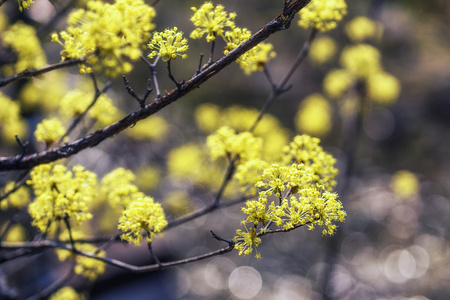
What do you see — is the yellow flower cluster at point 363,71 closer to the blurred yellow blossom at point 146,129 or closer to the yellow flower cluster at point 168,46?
the blurred yellow blossom at point 146,129

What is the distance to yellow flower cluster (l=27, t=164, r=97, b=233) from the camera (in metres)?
2.07

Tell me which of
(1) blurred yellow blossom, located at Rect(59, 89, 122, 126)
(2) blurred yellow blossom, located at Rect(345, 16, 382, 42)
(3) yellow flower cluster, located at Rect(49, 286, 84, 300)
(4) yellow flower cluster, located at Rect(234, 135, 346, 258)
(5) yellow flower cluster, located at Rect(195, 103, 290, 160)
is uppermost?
(2) blurred yellow blossom, located at Rect(345, 16, 382, 42)

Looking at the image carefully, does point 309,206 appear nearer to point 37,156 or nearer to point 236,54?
point 236,54

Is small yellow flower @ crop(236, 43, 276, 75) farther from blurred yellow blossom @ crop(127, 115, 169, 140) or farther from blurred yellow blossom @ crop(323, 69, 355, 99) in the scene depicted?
blurred yellow blossom @ crop(127, 115, 169, 140)

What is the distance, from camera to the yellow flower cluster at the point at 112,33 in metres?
1.55

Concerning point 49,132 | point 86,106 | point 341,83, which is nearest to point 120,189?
point 49,132

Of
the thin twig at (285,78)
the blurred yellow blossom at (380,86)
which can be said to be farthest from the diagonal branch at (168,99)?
the blurred yellow blossom at (380,86)

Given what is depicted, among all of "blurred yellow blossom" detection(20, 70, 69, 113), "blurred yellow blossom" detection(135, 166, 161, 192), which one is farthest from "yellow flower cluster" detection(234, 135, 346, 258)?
"blurred yellow blossom" detection(20, 70, 69, 113)

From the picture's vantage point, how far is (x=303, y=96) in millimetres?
12672

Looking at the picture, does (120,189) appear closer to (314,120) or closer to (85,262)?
(85,262)

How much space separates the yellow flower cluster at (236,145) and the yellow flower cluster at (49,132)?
98 centimetres

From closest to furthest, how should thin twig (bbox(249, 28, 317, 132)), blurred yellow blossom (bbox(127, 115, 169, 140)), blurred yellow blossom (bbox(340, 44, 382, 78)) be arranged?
1. thin twig (bbox(249, 28, 317, 132))
2. blurred yellow blossom (bbox(340, 44, 382, 78))
3. blurred yellow blossom (bbox(127, 115, 169, 140))

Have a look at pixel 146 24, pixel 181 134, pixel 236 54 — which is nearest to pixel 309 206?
pixel 236 54

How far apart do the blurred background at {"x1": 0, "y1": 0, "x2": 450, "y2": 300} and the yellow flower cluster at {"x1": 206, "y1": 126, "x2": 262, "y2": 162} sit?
158cm
